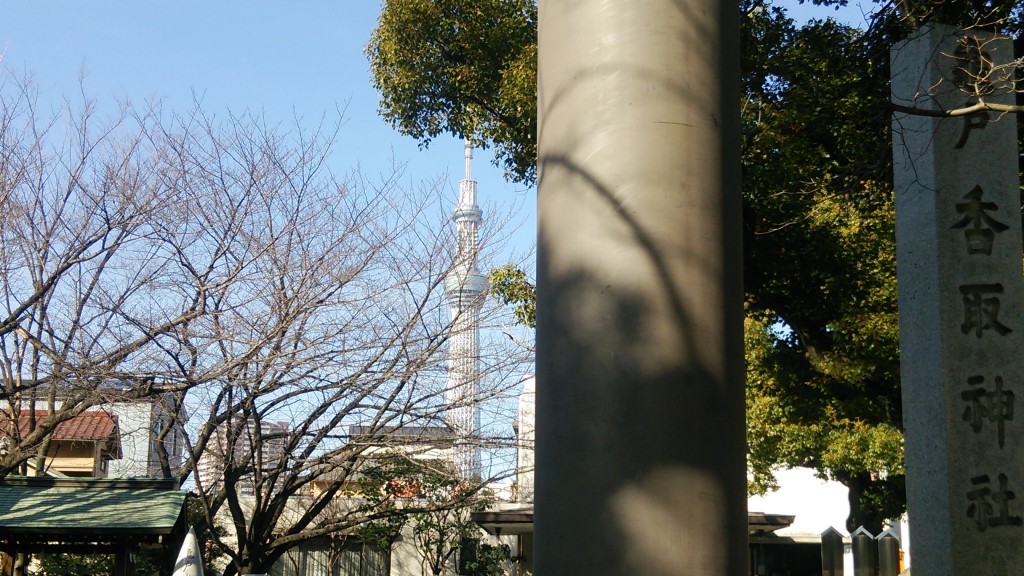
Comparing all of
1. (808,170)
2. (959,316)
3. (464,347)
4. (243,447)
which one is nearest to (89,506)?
(243,447)

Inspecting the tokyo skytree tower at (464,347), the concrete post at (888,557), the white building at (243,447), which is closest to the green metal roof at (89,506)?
the white building at (243,447)

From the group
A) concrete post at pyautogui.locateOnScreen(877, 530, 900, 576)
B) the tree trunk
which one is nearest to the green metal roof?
concrete post at pyautogui.locateOnScreen(877, 530, 900, 576)

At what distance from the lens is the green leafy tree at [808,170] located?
9.34 meters

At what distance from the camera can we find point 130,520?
1113cm

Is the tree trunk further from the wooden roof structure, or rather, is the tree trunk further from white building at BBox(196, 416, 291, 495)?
the wooden roof structure

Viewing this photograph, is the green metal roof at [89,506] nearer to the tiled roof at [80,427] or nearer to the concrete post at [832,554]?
the tiled roof at [80,427]

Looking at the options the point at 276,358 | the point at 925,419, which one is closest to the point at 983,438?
the point at 925,419

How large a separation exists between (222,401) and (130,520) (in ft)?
5.99

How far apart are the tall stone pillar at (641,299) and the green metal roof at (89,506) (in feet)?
35.4

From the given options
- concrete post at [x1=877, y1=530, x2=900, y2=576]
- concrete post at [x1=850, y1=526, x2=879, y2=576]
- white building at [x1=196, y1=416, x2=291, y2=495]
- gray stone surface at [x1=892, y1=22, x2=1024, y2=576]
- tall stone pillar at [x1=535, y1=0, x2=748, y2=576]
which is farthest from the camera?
concrete post at [x1=877, y1=530, x2=900, y2=576]

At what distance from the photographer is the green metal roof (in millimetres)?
10992

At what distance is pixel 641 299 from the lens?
1.25 m

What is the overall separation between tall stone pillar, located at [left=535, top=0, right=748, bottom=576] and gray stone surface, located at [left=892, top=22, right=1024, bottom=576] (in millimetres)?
5026

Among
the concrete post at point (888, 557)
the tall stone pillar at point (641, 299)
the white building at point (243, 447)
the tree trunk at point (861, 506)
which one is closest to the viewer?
the tall stone pillar at point (641, 299)
